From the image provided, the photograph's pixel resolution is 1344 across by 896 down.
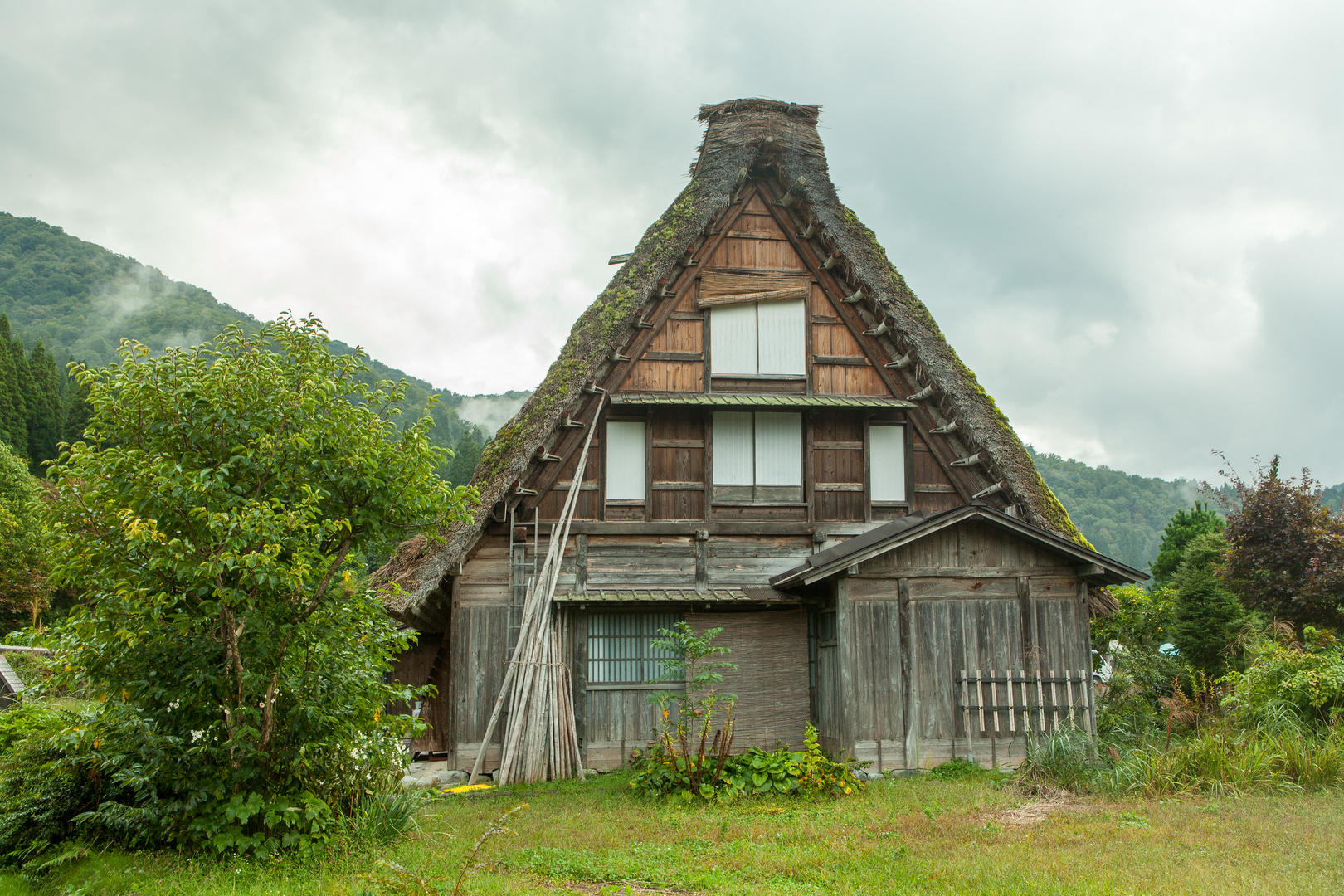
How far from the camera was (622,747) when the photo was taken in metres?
11.9

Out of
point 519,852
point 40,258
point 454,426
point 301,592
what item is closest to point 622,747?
point 519,852

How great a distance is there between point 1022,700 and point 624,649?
5266 millimetres

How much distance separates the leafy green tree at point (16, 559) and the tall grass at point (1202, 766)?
100ft

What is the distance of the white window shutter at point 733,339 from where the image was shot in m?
13.0

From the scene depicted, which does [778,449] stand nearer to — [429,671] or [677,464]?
[677,464]

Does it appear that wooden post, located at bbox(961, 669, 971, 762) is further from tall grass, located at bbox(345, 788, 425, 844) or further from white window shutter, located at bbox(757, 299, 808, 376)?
tall grass, located at bbox(345, 788, 425, 844)

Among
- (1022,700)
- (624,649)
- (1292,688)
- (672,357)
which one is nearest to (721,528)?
(624,649)

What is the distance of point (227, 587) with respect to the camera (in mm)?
6059

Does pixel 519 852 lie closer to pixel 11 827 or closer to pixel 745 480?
pixel 11 827

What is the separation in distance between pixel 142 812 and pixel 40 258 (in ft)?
338

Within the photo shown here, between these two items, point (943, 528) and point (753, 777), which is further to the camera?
point (943, 528)

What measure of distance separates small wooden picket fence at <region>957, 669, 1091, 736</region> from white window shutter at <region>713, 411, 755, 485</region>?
158 inches

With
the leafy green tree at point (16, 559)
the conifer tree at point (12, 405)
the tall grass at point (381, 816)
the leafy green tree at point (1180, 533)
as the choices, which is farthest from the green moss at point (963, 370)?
the conifer tree at point (12, 405)

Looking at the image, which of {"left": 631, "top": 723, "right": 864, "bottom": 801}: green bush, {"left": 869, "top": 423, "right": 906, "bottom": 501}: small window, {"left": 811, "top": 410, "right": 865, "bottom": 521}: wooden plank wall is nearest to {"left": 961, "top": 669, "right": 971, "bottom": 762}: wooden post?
{"left": 631, "top": 723, "right": 864, "bottom": 801}: green bush
